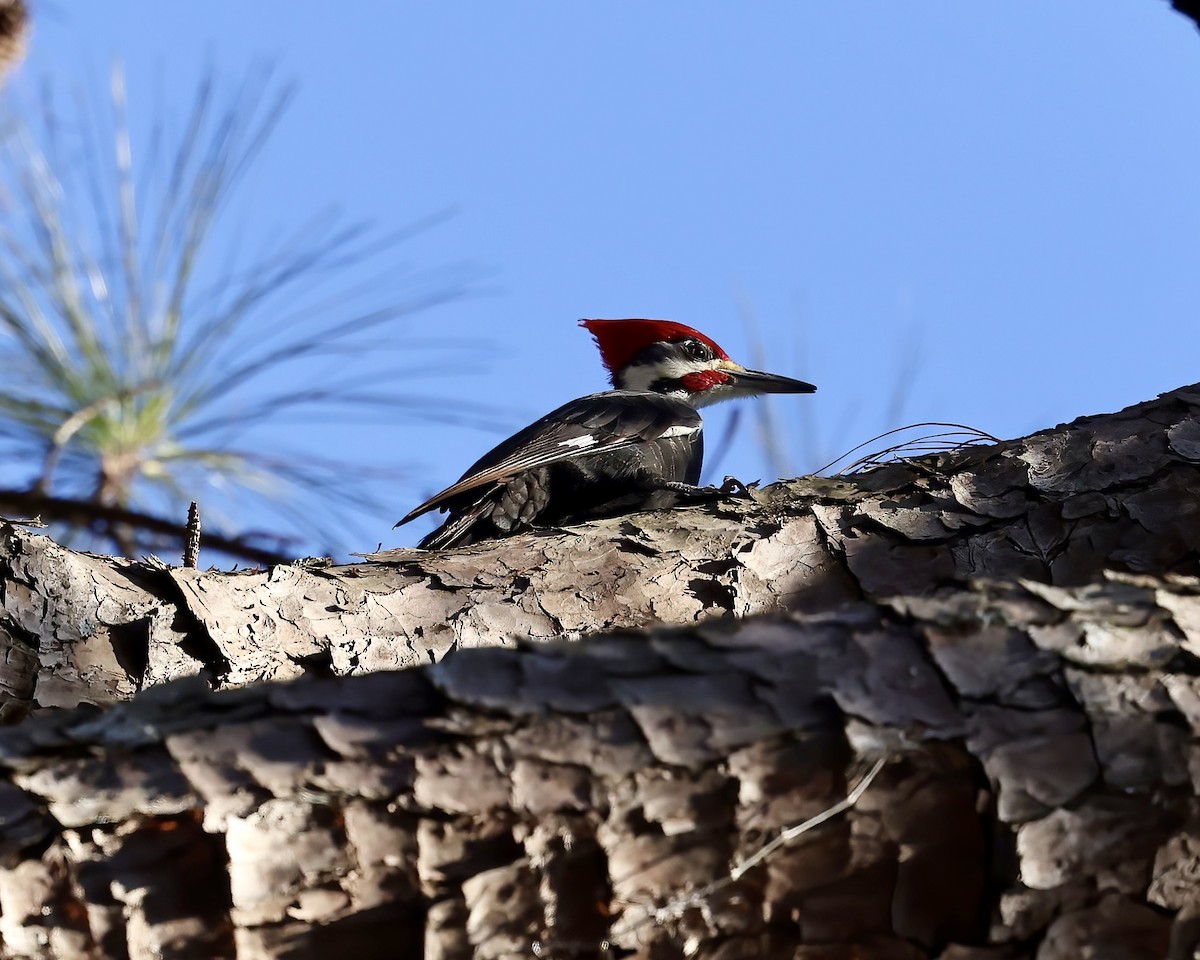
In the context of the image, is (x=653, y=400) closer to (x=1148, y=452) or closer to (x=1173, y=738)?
(x=1148, y=452)

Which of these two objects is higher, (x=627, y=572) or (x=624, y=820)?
(x=627, y=572)

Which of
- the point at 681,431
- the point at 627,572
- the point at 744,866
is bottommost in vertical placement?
the point at 744,866

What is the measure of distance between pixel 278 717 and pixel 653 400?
3.44 m

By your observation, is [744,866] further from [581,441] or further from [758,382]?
[758,382]

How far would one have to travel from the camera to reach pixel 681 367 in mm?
5285

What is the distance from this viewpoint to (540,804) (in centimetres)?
118

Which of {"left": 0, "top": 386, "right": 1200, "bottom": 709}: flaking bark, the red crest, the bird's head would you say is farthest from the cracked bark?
the red crest

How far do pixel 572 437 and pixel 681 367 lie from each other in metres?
1.37

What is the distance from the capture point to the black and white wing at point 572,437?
3621mm

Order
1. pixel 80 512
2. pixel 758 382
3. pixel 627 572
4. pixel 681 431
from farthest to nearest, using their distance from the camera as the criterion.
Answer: pixel 758 382 → pixel 681 431 → pixel 627 572 → pixel 80 512

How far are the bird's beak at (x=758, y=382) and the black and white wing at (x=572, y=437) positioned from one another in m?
0.59

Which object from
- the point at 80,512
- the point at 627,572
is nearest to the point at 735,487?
the point at 627,572

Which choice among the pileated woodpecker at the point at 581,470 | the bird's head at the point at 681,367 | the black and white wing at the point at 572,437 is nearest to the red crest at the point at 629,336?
the bird's head at the point at 681,367

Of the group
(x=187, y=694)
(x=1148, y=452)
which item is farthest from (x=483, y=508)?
(x=187, y=694)
